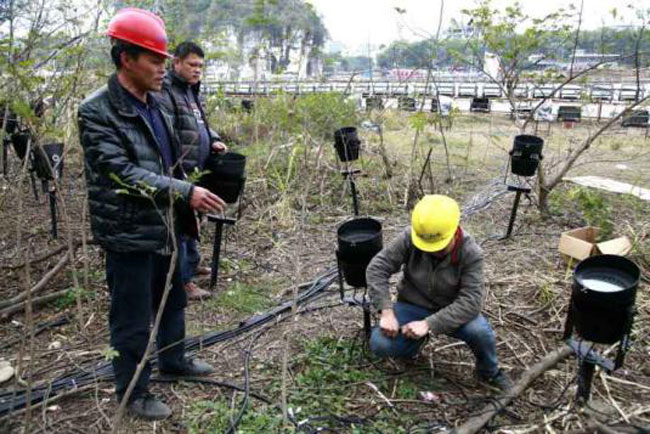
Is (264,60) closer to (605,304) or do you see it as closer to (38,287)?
(38,287)

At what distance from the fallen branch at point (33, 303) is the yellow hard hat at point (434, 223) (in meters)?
2.57

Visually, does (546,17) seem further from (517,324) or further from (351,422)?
(351,422)

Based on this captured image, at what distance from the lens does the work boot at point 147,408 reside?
2398 mm

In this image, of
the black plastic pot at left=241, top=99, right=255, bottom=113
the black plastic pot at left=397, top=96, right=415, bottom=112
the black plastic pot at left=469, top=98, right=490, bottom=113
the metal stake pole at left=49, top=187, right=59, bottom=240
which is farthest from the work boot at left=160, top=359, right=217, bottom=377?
the black plastic pot at left=469, top=98, right=490, bottom=113

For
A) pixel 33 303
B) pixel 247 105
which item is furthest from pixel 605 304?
pixel 247 105

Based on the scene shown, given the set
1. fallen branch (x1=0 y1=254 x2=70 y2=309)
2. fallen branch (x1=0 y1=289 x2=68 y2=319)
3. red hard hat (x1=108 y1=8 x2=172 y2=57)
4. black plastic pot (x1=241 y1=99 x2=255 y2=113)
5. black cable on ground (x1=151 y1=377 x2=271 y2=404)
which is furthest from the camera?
black plastic pot (x1=241 y1=99 x2=255 y2=113)

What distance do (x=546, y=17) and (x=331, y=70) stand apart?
448 cm

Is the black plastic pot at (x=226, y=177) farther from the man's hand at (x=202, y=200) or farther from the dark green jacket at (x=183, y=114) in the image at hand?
the man's hand at (x=202, y=200)

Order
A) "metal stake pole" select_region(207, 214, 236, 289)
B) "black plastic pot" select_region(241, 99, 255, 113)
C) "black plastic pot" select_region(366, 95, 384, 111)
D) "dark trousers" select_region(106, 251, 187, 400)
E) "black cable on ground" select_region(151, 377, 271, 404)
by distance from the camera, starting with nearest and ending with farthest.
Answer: "dark trousers" select_region(106, 251, 187, 400), "black cable on ground" select_region(151, 377, 271, 404), "metal stake pole" select_region(207, 214, 236, 289), "black plastic pot" select_region(366, 95, 384, 111), "black plastic pot" select_region(241, 99, 255, 113)

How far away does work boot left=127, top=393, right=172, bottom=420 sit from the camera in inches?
94.4

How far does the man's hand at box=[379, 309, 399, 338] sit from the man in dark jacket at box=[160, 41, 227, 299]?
117 centimetres

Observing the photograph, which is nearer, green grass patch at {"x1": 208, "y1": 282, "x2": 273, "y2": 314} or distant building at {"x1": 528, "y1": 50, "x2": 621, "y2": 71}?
green grass patch at {"x1": 208, "y1": 282, "x2": 273, "y2": 314}

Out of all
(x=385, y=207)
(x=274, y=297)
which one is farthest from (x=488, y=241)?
(x=274, y=297)

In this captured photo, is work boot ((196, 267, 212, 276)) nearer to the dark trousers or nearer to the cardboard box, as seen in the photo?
the dark trousers
